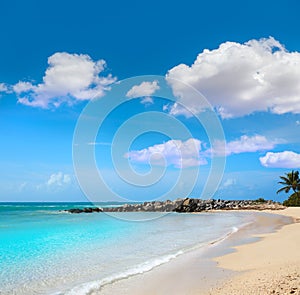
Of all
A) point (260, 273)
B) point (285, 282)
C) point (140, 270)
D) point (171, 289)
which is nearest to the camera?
point (285, 282)

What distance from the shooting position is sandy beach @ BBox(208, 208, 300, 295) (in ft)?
22.9

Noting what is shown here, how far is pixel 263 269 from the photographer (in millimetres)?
9164

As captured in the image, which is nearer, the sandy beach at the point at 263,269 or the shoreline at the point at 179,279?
the sandy beach at the point at 263,269

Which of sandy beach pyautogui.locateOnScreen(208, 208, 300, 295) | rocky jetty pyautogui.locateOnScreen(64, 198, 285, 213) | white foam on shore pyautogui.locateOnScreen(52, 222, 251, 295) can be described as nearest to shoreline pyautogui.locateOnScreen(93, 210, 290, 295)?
white foam on shore pyautogui.locateOnScreen(52, 222, 251, 295)

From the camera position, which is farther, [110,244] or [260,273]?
[110,244]

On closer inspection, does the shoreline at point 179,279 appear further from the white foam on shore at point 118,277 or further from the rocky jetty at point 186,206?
the rocky jetty at point 186,206

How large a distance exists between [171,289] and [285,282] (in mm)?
2598

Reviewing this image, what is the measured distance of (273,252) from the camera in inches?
480

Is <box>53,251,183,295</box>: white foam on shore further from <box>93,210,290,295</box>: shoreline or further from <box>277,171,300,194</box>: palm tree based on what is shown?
<box>277,171,300,194</box>: palm tree

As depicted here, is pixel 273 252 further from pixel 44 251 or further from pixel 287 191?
pixel 287 191

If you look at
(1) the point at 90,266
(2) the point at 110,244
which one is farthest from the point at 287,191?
(1) the point at 90,266

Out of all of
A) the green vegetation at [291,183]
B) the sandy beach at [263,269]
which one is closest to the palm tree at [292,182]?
the green vegetation at [291,183]

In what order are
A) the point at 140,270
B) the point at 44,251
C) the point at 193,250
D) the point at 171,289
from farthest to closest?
the point at 44,251 < the point at 193,250 < the point at 140,270 < the point at 171,289

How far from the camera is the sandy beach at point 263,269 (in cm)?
698
